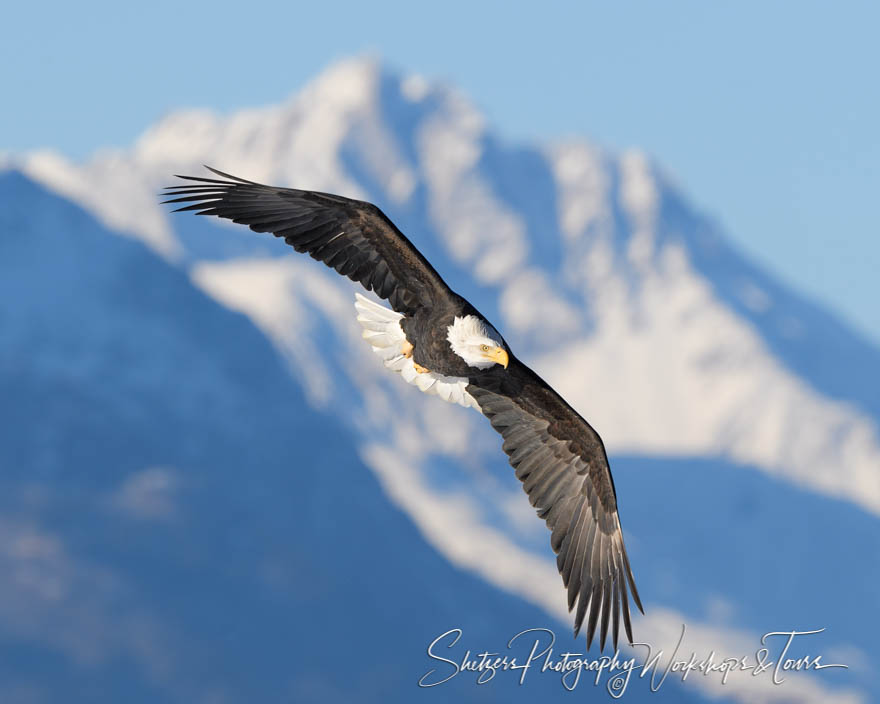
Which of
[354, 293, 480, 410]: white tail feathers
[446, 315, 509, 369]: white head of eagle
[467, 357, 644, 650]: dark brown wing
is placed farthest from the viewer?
[354, 293, 480, 410]: white tail feathers

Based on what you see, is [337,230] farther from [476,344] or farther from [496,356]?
[496,356]

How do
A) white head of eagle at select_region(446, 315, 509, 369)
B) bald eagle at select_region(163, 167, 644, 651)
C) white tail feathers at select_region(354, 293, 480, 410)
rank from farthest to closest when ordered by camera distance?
white tail feathers at select_region(354, 293, 480, 410)
bald eagle at select_region(163, 167, 644, 651)
white head of eagle at select_region(446, 315, 509, 369)

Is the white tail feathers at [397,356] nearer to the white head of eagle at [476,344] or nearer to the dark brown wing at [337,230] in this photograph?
the dark brown wing at [337,230]

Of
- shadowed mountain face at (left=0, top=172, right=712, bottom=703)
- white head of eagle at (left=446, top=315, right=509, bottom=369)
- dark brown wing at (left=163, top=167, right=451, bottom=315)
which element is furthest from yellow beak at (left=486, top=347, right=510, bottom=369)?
shadowed mountain face at (left=0, top=172, right=712, bottom=703)

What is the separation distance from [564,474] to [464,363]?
1.98 metres

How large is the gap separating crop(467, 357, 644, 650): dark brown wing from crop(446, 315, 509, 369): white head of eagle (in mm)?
817

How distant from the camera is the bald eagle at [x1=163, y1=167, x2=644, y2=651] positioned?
13797 mm

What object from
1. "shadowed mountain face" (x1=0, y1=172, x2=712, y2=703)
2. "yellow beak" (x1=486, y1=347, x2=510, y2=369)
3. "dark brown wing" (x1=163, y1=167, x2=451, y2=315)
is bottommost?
"yellow beak" (x1=486, y1=347, x2=510, y2=369)

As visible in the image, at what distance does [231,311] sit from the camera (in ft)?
637

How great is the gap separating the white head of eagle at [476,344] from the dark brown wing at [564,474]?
82 centimetres

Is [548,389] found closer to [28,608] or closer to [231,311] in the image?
[28,608]

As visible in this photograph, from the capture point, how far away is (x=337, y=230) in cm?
1411

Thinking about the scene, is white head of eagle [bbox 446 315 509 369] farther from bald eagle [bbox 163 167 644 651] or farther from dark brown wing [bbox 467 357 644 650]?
dark brown wing [bbox 467 357 644 650]

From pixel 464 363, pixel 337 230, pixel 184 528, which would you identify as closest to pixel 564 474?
pixel 464 363
